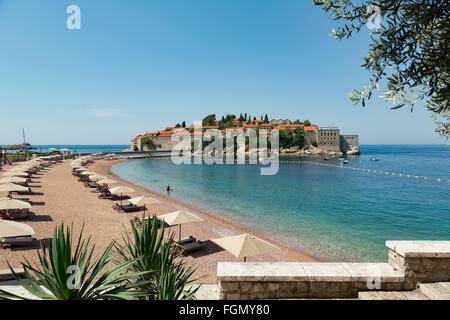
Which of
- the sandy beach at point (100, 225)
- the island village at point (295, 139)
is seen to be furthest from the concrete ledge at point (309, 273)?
the island village at point (295, 139)

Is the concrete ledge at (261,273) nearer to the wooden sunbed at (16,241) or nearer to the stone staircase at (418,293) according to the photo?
the stone staircase at (418,293)

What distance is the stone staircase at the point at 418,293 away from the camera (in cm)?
454

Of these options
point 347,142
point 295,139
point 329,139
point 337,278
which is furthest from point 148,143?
point 337,278

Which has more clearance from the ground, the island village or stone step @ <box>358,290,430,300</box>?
the island village

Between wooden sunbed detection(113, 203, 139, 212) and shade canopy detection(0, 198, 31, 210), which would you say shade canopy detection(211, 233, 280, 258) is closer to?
shade canopy detection(0, 198, 31, 210)

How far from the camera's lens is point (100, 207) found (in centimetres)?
1898

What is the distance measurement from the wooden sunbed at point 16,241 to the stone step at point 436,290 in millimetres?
13913

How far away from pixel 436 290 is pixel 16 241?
567 inches

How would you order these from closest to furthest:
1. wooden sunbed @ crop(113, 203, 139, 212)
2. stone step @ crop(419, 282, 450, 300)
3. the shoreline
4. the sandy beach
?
stone step @ crop(419, 282, 450, 300), the sandy beach, the shoreline, wooden sunbed @ crop(113, 203, 139, 212)

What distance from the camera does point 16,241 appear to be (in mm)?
10672

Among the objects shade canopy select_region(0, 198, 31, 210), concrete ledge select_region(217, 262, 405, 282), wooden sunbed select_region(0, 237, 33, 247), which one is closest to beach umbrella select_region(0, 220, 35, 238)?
wooden sunbed select_region(0, 237, 33, 247)

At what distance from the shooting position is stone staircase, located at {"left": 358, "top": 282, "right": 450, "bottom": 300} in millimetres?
4536

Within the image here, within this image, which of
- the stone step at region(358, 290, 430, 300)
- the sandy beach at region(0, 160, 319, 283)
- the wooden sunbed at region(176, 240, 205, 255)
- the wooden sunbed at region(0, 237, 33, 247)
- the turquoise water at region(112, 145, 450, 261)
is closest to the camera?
the stone step at region(358, 290, 430, 300)

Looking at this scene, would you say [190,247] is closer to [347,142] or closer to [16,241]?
[16,241]
